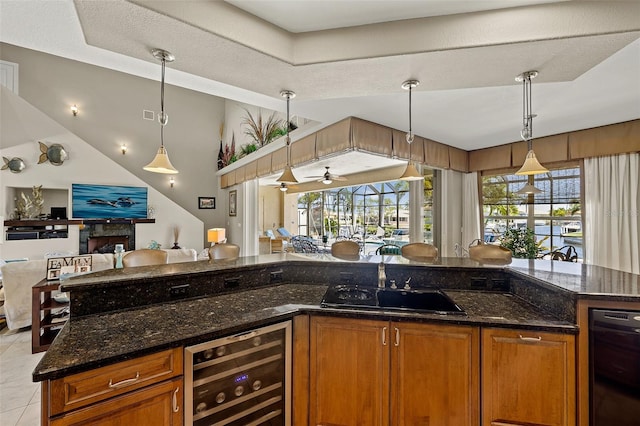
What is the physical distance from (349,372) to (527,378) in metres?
0.91

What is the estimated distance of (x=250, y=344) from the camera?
4.93 feet

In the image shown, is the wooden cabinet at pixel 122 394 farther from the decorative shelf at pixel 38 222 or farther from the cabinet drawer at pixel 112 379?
the decorative shelf at pixel 38 222

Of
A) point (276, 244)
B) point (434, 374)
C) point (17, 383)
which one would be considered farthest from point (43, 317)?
point (276, 244)

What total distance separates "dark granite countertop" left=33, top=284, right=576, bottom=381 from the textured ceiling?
154cm

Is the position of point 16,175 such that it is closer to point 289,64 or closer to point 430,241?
point 289,64

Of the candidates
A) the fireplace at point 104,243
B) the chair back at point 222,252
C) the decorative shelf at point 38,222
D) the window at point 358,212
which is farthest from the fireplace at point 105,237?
the chair back at point 222,252

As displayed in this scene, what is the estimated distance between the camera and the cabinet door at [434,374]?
4.92 feet

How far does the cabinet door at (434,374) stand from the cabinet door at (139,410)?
1.10 metres

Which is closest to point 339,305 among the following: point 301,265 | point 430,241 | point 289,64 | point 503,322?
point 301,265

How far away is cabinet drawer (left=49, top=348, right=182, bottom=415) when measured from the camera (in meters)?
1.03

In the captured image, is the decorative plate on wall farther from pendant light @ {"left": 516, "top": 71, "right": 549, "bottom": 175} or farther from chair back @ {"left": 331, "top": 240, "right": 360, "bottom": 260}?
pendant light @ {"left": 516, "top": 71, "right": 549, "bottom": 175}

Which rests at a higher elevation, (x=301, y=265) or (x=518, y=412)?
(x=301, y=265)

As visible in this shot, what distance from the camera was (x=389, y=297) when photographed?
2043 millimetres

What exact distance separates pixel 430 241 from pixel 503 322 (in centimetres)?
432
